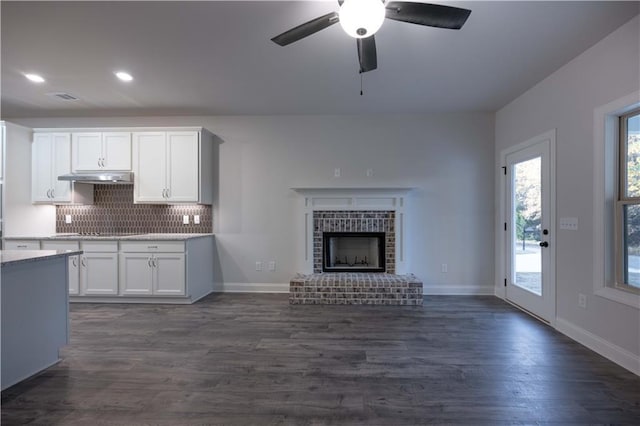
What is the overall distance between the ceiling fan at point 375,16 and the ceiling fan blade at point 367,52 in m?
0.03

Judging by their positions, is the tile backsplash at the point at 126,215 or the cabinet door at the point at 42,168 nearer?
the cabinet door at the point at 42,168

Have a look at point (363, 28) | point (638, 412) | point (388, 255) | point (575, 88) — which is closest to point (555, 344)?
point (638, 412)

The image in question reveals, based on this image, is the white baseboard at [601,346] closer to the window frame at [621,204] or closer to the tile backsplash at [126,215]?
the window frame at [621,204]

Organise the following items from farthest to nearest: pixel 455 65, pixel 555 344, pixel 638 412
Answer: pixel 455 65 → pixel 555 344 → pixel 638 412

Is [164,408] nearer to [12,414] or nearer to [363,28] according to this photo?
[12,414]

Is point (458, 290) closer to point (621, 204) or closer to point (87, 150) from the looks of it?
point (621, 204)

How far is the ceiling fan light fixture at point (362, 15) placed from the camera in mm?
1656

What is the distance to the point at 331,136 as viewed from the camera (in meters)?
4.64

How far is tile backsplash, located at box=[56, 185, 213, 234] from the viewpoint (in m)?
4.68

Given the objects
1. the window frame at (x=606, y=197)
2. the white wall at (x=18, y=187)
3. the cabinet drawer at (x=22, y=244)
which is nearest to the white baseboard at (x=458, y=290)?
the window frame at (x=606, y=197)

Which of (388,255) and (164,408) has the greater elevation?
(388,255)

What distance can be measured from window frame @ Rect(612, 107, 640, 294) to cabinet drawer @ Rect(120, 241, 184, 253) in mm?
4617

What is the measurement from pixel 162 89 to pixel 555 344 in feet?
16.4

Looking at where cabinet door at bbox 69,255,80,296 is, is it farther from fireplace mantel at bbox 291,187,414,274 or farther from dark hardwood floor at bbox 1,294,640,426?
fireplace mantel at bbox 291,187,414,274
